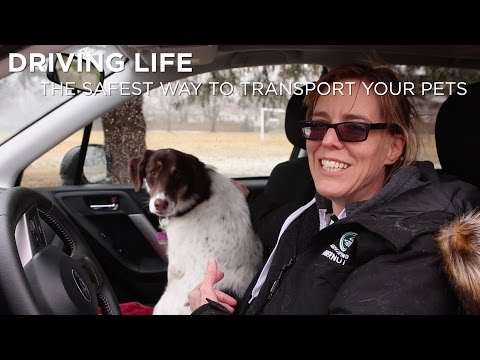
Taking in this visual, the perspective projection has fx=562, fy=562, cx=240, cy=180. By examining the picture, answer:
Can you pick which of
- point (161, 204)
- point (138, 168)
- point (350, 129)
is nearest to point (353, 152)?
point (350, 129)

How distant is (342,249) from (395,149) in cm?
39

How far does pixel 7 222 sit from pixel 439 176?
1194 millimetres

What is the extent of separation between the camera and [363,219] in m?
1.37

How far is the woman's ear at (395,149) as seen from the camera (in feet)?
5.32

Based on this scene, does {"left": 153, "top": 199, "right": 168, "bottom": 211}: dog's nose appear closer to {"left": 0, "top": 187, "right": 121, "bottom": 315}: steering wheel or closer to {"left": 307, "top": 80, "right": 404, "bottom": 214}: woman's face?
{"left": 0, "top": 187, "right": 121, "bottom": 315}: steering wheel

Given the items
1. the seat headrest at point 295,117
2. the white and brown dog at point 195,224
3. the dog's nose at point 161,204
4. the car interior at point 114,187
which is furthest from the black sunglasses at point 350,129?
the dog's nose at point 161,204

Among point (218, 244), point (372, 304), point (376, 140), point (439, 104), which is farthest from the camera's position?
point (218, 244)

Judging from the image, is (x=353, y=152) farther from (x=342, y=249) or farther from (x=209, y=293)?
(x=209, y=293)

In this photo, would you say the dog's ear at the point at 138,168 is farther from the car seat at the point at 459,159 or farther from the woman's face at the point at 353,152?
the car seat at the point at 459,159

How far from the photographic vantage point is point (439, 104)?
1.87 metres

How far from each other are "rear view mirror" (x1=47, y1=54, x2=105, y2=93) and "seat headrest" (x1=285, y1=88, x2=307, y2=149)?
0.83 metres

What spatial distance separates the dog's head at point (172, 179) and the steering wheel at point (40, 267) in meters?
0.88
